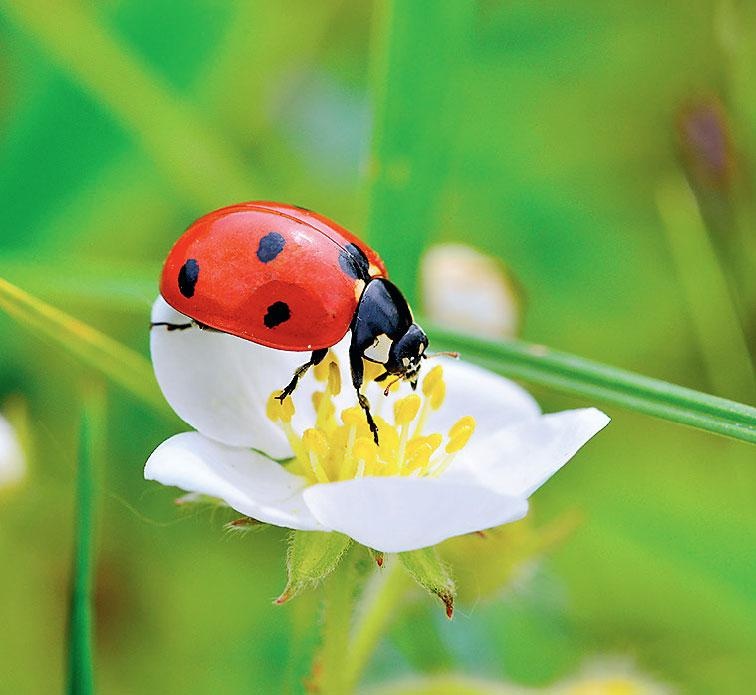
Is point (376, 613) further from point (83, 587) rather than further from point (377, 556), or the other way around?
point (83, 587)

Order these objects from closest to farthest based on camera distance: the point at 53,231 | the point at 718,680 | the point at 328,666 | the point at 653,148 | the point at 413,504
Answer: the point at 413,504 → the point at 328,666 → the point at 718,680 → the point at 53,231 → the point at 653,148

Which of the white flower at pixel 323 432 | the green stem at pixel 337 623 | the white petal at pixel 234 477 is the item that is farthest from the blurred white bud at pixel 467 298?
the green stem at pixel 337 623

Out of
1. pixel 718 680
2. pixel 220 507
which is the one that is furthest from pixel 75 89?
pixel 718 680

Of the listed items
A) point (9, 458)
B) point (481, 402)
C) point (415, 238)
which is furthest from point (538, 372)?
point (9, 458)

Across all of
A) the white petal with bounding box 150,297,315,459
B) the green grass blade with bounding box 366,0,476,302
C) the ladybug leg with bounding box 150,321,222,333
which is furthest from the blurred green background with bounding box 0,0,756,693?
the ladybug leg with bounding box 150,321,222,333

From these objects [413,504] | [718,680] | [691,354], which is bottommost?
[718,680]

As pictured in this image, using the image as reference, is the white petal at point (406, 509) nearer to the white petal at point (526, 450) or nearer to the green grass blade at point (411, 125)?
the white petal at point (526, 450)

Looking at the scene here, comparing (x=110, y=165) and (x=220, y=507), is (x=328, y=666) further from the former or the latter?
(x=110, y=165)
